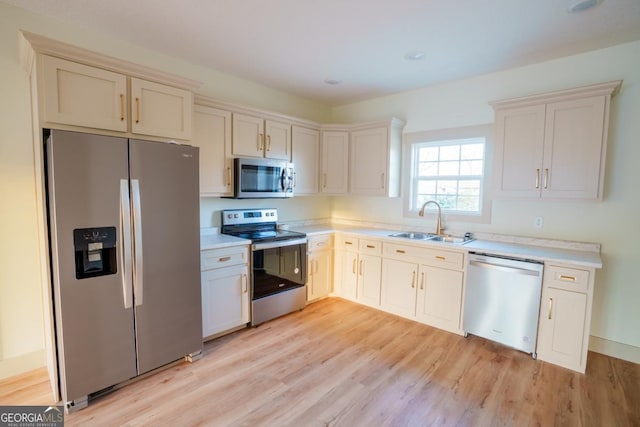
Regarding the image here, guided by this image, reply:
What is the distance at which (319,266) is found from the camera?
3.84 meters

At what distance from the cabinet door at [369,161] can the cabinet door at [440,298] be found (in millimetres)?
1209

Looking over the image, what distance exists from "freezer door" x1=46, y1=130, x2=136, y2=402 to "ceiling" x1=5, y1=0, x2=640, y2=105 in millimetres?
1080

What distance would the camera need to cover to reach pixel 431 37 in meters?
2.48

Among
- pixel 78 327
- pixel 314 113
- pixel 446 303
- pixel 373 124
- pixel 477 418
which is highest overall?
pixel 314 113

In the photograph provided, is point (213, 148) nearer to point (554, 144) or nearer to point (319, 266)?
point (319, 266)

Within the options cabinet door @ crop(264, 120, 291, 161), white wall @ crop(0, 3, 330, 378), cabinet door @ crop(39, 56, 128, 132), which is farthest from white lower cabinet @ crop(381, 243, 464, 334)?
white wall @ crop(0, 3, 330, 378)

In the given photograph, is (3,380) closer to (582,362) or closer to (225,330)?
(225,330)

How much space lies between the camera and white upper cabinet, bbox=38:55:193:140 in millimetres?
1895

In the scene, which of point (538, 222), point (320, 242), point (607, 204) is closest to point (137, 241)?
point (320, 242)

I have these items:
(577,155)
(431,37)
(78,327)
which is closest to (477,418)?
(577,155)

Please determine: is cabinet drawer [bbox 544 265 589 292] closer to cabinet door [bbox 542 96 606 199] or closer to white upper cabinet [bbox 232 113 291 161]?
cabinet door [bbox 542 96 606 199]

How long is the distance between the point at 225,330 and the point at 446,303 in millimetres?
2247

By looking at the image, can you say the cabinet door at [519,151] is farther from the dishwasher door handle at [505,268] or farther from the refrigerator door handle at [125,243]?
the refrigerator door handle at [125,243]

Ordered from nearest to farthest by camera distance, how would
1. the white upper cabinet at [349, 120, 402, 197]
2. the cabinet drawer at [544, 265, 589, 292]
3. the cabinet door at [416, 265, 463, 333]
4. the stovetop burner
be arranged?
the cabinet drawer at [544, 265, 589, 292]
the cabinet door at [416, 265, 463, 333]
the stovetop burner
the white upper cabinet at [349, 120, 402, 197]
